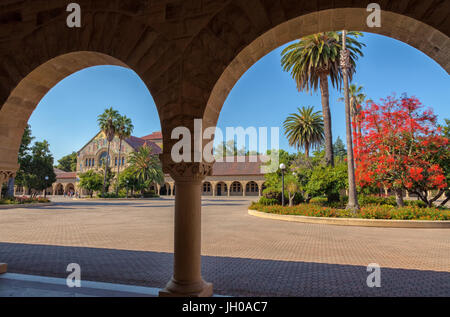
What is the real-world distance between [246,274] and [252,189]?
48.2 meters

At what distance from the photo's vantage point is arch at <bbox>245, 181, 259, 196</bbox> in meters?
53.0

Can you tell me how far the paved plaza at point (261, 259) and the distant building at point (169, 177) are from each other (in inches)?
1541

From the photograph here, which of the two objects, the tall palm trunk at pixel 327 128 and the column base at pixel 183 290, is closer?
the column base at pixel 183 290

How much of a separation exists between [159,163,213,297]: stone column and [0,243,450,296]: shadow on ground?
1086 millimetres

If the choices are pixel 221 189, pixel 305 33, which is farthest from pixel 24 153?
pixel 305 33

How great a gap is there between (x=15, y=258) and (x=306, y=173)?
20.9 metres

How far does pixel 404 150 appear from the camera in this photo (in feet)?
56.0

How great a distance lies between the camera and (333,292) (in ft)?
15.2

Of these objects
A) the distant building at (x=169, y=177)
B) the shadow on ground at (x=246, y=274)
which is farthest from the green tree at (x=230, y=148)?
the shadow on ground at (x=246, y=274)

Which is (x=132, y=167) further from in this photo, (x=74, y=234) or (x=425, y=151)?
(x=425, y=151)

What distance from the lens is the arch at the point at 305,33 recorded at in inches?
144

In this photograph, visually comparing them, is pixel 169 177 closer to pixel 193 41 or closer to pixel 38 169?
pixel 38 169

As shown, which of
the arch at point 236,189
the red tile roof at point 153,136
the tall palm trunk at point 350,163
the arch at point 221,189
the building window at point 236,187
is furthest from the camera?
the red tile roof at point 153,136

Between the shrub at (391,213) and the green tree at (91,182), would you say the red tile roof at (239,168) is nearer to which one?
the green tree at (91,182)
